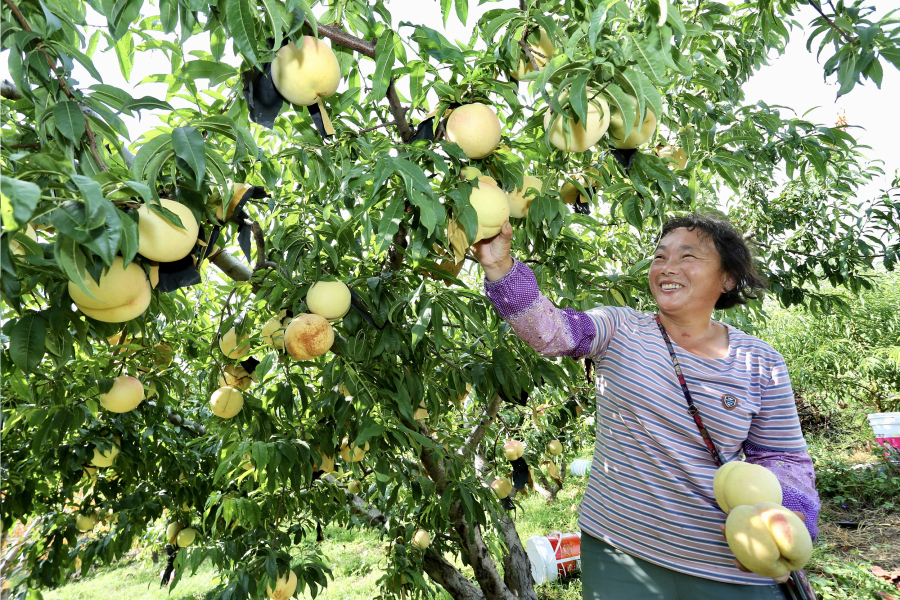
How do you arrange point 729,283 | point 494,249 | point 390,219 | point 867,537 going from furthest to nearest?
point 867,537, point 729,283, point 494,249, point 390,219

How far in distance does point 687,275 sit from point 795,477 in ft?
2.13

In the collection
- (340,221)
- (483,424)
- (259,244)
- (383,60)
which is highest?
(383,60)

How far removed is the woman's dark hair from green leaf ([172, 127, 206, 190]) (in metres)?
1.49

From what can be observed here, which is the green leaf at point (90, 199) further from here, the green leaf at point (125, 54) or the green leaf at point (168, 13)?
the green leaf at point (125, 54)

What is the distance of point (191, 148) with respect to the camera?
114cm

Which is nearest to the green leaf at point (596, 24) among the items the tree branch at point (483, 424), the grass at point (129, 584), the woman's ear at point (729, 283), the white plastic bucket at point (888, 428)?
the woman's ear at point (729, 283)

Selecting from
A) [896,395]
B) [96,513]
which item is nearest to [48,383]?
[96,513]

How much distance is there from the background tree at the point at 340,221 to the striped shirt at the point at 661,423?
32 cm

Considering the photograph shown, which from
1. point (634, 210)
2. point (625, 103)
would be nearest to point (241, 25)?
point (625, 103)

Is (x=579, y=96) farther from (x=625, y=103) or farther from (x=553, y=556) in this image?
(x=553, y=556)

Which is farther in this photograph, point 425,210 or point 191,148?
point 425,210

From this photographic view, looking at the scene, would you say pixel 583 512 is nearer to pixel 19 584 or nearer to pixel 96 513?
pixel 96 513

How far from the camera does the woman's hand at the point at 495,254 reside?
1.72 meters

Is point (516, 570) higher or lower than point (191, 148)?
lower
